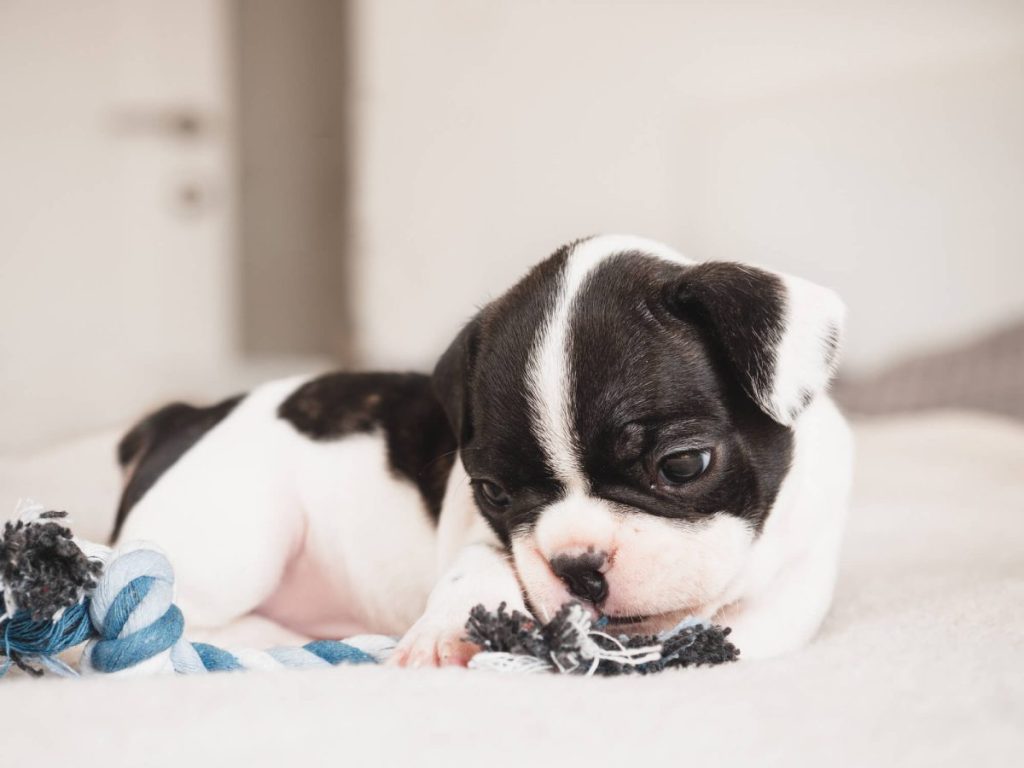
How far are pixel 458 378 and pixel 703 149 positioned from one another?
12.5ft

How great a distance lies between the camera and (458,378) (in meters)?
→ 1.43

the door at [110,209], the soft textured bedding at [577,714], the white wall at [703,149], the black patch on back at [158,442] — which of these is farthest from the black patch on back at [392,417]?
the door at [110,209]

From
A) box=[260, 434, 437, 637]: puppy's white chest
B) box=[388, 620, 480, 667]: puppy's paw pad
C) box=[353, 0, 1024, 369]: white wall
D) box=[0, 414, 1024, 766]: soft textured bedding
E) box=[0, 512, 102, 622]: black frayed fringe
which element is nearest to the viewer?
box=[0, 414, 1024, 766]: soft textured bedding

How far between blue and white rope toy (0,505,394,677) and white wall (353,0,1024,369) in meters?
3.82

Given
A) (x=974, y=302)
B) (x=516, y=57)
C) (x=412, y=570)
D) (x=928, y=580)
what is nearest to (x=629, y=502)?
(x=412, y=570)

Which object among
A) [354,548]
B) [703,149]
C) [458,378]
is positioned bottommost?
[354,548]

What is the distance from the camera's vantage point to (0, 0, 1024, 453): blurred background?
4.19 m

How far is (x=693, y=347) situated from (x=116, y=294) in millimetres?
5146

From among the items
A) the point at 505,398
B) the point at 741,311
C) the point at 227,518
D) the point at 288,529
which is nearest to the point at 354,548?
the point at 288,529

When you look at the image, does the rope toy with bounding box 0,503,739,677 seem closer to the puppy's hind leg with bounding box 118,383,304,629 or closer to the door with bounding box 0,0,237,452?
the puppy's hind leg with bounding box 118,383,304,629

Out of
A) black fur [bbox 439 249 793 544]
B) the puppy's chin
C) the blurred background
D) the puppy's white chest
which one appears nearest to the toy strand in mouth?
the puppy's chin

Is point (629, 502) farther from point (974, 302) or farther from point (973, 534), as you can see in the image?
point (974, 302)

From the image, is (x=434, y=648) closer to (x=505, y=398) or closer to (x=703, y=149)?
(x=505, y=398)

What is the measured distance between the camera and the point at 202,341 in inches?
242
